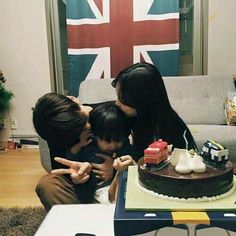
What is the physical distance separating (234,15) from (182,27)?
0.46 meters

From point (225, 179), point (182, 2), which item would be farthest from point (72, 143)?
point (182, 2)

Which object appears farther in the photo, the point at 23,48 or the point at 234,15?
the point at 23,48

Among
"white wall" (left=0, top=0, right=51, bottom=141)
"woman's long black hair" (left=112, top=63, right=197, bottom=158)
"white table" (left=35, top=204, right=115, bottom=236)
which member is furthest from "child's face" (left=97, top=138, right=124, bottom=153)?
"white wall" (left=0, top=0, right=51, bottom=141)

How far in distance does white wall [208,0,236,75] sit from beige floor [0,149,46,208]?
5.83ft

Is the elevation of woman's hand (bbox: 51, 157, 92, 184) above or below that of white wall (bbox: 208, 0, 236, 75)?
below

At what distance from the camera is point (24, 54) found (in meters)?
3.11

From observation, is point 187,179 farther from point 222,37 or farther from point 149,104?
point 222,37

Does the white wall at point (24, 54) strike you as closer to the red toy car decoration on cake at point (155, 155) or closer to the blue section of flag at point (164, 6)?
the blue section of flag at point (164, 6)

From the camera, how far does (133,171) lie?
0.90m

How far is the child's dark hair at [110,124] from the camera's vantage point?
1.25 meters

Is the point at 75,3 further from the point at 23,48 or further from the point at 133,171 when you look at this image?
the point at 133,171

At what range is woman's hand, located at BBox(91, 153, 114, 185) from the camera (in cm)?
130

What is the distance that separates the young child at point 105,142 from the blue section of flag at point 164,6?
1.75 meters

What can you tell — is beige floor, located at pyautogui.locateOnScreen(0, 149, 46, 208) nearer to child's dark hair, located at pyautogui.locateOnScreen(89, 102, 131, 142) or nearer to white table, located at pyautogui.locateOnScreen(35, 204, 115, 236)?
child's dark hair, located at pyautogui.locateOnScreen(89, 102, 131, 142)
